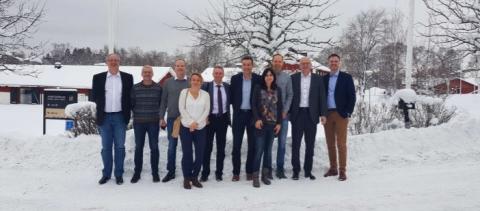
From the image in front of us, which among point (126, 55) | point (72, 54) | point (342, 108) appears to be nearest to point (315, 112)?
point (342, 108)

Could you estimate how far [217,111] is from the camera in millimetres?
7043

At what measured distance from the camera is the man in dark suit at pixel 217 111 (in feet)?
23.1

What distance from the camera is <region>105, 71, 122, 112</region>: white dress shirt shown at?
6.98 metres

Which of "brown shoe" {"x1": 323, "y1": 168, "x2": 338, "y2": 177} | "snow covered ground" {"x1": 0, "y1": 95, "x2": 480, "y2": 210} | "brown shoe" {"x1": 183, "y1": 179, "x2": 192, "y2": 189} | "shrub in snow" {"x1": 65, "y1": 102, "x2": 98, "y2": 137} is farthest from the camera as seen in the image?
"shrub in snow" {"x1": 65, "y1": 102, "x2": 98, "y2": 137}

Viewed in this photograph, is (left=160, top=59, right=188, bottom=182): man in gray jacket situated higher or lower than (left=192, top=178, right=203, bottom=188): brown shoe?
higher

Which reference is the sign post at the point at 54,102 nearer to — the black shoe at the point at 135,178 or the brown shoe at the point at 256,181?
the black shoe at the point at 135,178

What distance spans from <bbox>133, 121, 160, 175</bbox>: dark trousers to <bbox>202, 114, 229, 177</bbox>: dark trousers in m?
0.78

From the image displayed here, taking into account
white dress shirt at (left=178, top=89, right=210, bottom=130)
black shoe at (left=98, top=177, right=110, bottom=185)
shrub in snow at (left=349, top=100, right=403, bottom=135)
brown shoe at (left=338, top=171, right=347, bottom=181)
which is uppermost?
white dress shirt at (left=178, top=89, right=210, bottom=130)

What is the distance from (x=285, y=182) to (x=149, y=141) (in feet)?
7.28

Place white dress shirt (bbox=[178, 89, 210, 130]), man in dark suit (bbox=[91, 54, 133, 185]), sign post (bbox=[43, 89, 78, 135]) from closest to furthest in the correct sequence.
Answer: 1. white dress shirt (bbox=[178, 89, 210, 130])
2. man in dark suit (bbox=[91, 54, 133, 185])
3. sign post (bbox=[43, 89, 78, 135])

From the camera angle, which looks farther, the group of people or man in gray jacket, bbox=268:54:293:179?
man in gray jacket, bbox=268:54:293:179

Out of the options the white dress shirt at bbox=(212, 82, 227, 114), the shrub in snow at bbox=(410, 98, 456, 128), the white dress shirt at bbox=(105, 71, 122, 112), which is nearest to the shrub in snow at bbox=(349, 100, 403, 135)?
the shrub in snow at bbox=(410, 98, 456, 128)

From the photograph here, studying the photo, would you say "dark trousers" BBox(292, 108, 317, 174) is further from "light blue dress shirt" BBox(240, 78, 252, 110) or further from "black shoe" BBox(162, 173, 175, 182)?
"black shoe" BBox(162, 173, 175, 182)

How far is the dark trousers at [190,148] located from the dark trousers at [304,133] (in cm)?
150
